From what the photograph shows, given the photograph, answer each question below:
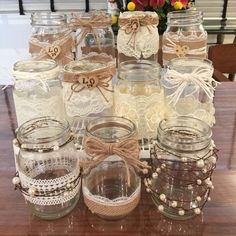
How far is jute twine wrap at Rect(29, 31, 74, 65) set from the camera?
78 cm

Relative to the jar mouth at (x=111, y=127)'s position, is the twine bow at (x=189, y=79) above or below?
above

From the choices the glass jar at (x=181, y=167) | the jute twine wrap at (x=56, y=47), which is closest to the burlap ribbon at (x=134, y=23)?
the jute twine wrap at (x=56, y=47)

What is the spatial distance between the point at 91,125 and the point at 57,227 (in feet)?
0.54

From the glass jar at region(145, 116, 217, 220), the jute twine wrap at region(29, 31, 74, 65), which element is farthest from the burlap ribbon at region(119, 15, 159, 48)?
the glass jar at region(145, 116, 217, 220)

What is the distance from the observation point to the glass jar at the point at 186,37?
0.81 meters

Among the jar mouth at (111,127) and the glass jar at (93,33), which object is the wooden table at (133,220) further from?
the glass jar at (93,33)

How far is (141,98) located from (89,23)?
25cm

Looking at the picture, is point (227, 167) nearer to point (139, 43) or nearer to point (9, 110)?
point (139, 43)

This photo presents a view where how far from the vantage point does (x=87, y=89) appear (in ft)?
2.05

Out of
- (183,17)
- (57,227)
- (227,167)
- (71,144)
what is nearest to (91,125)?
(71,144)

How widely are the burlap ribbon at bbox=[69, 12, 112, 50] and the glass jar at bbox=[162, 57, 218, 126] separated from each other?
0.67 feet

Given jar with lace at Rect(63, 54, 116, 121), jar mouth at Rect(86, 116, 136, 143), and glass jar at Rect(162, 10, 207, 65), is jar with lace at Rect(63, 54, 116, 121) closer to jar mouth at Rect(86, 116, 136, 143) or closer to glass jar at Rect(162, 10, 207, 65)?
jar mouth at Rect(86, 116, 136, 143)

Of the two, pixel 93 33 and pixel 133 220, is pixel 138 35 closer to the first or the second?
pixel 93 33

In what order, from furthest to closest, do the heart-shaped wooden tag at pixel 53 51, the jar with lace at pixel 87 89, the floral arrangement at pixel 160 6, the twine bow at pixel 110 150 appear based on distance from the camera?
→ the floral arrangement at pixel 160 6 < the heart-shaped wooden tag at pixel 53 51 < the jar with lace at pixel 87 89 < the twine bow at pixel 110 150
